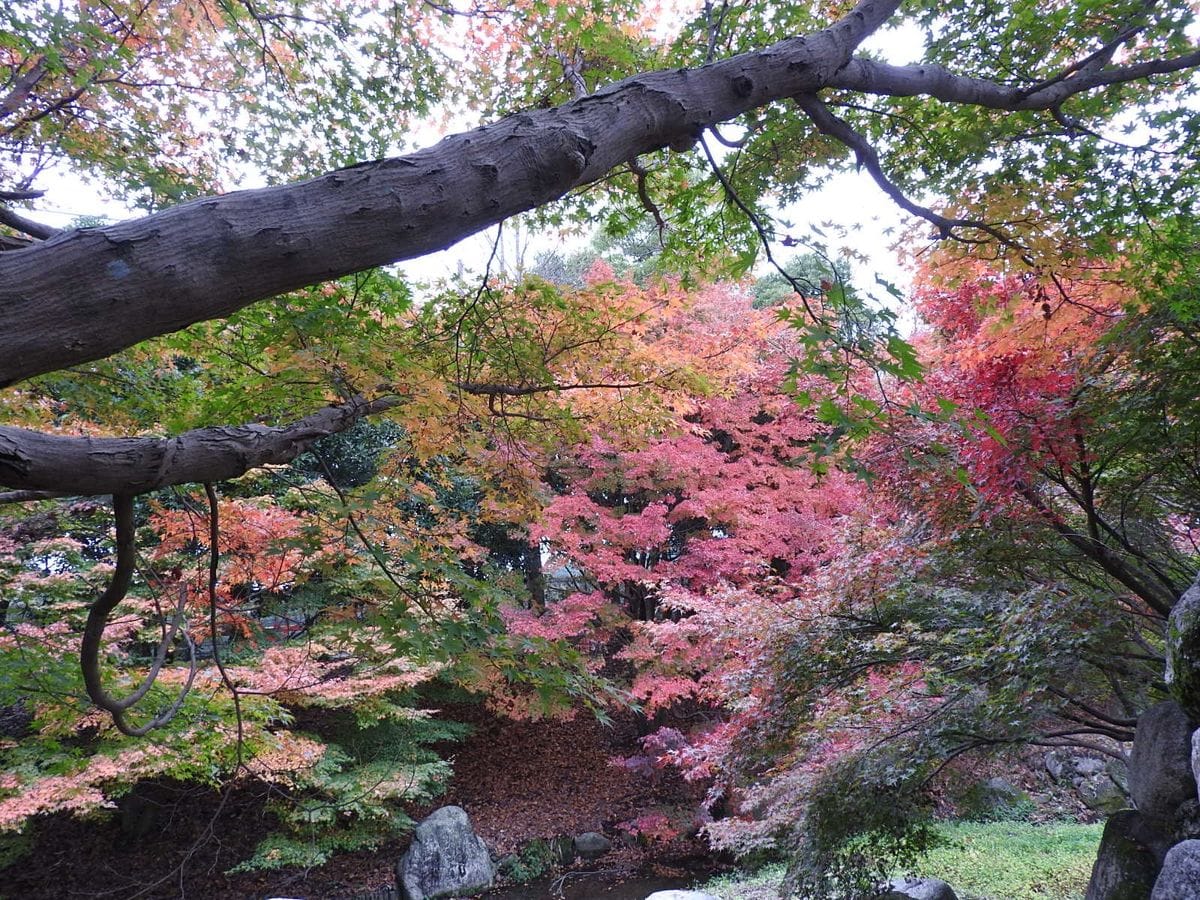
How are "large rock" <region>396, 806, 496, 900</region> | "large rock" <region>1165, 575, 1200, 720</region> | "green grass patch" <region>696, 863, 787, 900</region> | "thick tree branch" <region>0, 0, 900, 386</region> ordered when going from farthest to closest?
"large rock" <region>396, 806, 496, 900</region> < "green grass patch" <region>696, 863, 787, 900</region> < "large rock" <region>1165, 575, 1200, 720</region> < "thick tree branch" <region>0, 0, 900, 386</region>

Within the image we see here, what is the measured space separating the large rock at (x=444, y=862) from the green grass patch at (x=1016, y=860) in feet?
14.6

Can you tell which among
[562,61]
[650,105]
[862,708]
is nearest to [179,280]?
[650,105]

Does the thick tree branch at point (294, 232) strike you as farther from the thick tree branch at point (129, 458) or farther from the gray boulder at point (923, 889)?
the gray boulder at point (923, 889)

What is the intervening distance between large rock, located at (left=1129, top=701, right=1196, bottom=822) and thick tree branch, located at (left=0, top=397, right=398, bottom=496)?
13.3ft

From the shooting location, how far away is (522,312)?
9.21 ft

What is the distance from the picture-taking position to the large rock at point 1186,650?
2.46 metres

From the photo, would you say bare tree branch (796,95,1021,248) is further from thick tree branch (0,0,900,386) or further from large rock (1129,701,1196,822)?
large rock (1129,701,1196,822)

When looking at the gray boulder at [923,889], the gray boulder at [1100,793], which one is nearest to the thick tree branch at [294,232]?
the gray boulder at [923,889]

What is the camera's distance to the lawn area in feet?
18.6

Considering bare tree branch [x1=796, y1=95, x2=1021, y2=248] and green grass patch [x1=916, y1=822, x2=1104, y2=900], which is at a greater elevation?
bare tree branch [x1=796, y1=95, x2=1021, y2=248]

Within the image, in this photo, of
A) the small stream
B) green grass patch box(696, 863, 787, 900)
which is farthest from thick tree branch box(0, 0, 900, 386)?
the small stream

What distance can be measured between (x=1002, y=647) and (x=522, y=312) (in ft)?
8.40

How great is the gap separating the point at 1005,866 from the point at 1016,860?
243 millimetres

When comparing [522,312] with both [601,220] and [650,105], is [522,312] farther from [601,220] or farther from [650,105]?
[650,105]
